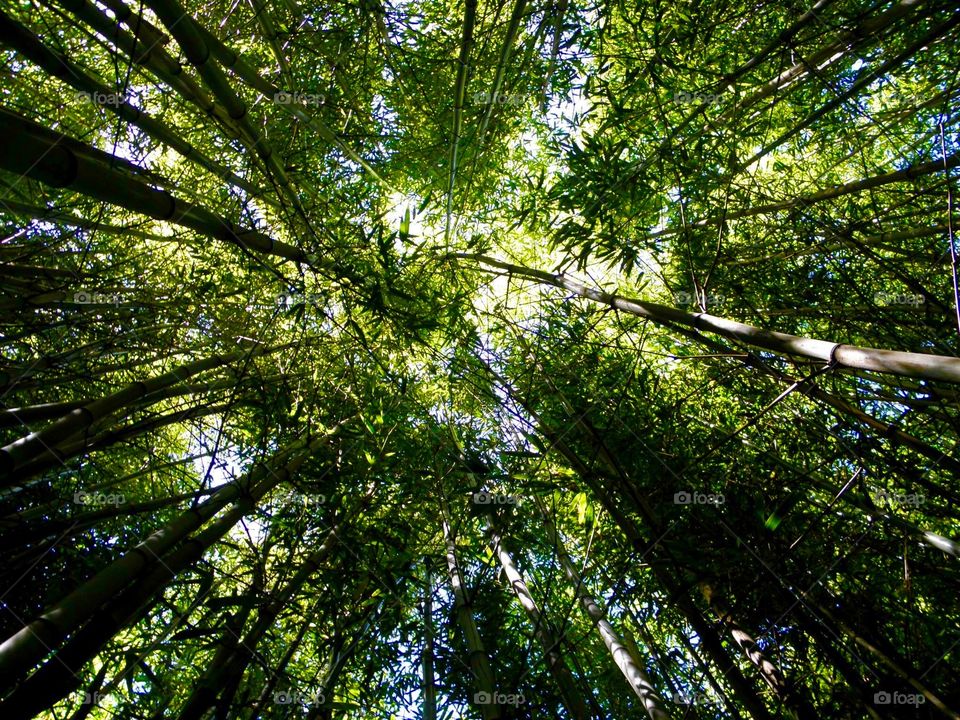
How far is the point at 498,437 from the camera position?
304cm

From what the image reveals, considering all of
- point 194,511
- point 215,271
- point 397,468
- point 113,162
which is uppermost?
point 215,271

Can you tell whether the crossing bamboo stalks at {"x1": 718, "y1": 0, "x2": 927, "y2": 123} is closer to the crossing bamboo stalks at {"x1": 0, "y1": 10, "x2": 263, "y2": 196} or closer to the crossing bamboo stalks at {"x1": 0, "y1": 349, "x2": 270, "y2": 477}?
the crossing bamboo stalks at {"x1": 0, "y1": 10, "x2": 263, "y2": 196}

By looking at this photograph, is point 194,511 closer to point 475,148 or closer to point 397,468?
point 397,468

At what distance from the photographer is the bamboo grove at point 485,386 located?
1984mm

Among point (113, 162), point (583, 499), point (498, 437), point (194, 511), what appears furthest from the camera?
point (498, 437)

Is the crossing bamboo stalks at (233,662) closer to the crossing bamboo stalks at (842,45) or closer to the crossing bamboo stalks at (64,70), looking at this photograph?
the crossing bamboo stalks at (64,70)

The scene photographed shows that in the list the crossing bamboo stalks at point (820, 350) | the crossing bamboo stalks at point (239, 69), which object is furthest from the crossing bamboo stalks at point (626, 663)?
the crossing bamboo stalks at point (239, 69)

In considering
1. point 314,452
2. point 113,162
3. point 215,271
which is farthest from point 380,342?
point 113,162

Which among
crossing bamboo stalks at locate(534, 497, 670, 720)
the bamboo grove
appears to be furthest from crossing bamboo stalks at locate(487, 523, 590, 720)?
crossing bamboo stalks at locate(534, 497, 670, 720)

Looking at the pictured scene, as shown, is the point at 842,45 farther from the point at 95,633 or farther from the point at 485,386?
the point at 95,633

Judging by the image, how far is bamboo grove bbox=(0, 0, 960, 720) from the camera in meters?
1.98

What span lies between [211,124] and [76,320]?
1.19 m

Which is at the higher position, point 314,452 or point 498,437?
point 498,437

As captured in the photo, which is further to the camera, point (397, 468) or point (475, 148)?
point (475, 148)
